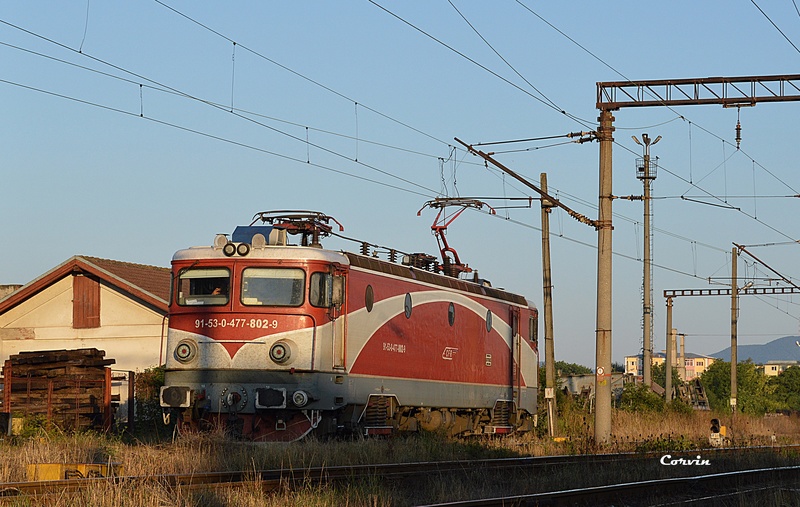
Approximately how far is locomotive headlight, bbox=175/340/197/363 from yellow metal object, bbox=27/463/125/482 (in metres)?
6.09

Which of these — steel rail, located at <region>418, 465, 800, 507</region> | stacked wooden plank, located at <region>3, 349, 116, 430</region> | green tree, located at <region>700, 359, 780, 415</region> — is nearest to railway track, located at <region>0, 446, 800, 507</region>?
steel rail, located at <region>418, 465, 800, 507</region>

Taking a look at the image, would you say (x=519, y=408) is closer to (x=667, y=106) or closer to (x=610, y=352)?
(x=610, y=352)

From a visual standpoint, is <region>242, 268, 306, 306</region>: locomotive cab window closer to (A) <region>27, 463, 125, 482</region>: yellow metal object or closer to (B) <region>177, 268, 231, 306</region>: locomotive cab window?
(B) <region>177, 268, 231, 306</region>: locomotive cab window

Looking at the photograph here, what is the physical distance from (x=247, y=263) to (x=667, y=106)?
11014 millimetres

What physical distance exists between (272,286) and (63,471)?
6898mm

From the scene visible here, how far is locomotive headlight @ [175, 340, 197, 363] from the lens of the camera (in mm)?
19906

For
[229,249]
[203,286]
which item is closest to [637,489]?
[229,249]

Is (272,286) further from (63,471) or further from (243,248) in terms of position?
(63,471)

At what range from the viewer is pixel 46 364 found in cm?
2427

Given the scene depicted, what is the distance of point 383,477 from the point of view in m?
14.8

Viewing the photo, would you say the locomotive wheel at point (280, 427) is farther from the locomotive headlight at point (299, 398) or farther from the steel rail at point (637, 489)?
the steel rail at point (637, 489)

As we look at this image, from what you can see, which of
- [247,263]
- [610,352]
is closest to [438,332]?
[610,352]

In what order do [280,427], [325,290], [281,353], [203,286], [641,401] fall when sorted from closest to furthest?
[281,353], [280,427], [325,290], [203,286], [641,401]

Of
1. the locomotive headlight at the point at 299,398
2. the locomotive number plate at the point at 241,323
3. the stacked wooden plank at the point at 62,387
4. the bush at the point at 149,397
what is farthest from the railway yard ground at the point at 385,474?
the bush at the point at 149,397
